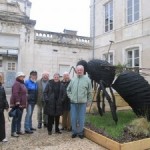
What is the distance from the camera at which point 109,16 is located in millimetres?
18172

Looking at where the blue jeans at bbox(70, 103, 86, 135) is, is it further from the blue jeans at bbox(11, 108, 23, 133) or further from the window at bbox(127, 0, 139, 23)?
the window at bbox(127, 0, 139, 23)

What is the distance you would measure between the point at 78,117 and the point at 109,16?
41.5ft

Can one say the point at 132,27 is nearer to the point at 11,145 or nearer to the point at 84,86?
the point at 84,86

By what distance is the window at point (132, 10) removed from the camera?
607 inches

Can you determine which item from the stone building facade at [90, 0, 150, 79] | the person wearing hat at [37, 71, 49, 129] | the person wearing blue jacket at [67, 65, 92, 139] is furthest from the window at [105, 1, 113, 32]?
the person wearing blue jacket at [67, 65, 92, 139]

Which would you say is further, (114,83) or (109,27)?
(109,27)

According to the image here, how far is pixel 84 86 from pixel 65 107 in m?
1.05

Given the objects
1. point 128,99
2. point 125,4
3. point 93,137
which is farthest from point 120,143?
point 125,4

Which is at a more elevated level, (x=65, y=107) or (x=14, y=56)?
(x=14, y=56)

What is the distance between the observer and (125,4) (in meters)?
16.2

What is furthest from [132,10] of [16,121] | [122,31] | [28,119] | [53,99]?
[16,121]

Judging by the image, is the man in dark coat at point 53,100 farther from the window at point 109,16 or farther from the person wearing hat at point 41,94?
the window at point 109,16

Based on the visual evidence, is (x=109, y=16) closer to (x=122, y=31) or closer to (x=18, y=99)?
(x=122, y=31)

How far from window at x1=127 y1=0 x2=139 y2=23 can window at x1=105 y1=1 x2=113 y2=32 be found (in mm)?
1976
